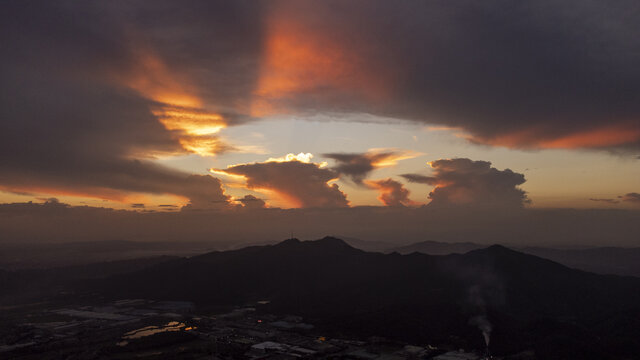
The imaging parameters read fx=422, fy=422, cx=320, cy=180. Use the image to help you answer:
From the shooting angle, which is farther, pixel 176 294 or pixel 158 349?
pixel 176 294

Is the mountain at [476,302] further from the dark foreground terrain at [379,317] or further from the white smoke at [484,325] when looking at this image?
the white smoke at [484,325]

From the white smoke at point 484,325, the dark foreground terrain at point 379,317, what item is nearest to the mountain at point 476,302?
the dark foreground terrain at point 379,317

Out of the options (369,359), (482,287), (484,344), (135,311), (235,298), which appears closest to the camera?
(369,359)

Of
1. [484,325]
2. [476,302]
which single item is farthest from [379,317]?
[476,302]

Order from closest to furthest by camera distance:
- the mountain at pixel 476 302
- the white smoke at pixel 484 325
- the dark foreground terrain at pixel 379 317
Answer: the dark foreground terrain at pixel 379 317 → the mountain at pixel 476 302 → the white smoke at pixel 484 325

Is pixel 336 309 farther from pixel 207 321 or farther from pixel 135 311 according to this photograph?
pixel 135 311

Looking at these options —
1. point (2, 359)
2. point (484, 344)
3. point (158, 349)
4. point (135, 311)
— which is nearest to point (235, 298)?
point (135, 311)

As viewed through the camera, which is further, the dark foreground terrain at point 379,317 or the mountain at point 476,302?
the mountain at point 476,302
